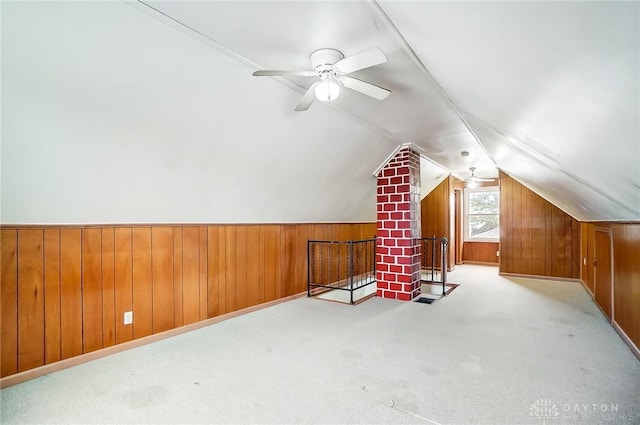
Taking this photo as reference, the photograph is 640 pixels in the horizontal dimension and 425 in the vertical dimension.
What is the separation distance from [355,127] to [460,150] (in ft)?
6.68

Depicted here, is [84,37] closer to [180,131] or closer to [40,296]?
[180,131]

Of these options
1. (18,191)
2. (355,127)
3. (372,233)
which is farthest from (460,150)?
(18,191)

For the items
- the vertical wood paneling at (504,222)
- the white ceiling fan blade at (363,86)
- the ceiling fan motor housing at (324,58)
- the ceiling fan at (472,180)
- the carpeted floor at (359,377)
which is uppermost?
the ceiling fan motor housing at (324,58)

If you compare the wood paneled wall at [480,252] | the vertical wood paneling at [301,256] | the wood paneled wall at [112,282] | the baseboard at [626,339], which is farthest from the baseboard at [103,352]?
the wood paneled wall at [480,252]

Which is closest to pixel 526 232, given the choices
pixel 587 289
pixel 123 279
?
pixel 587 289

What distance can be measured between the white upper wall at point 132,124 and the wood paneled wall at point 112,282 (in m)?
0.17

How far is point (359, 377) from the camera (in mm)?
2326

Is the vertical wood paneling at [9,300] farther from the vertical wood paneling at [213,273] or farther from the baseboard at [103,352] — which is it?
the vertical wood paneling at [213,273]

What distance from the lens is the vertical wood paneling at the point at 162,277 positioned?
3.09 m

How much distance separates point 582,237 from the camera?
5645 millimetres

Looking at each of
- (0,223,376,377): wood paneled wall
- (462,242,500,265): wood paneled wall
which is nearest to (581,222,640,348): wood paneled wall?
(0,223,376,377): wood paneled wall

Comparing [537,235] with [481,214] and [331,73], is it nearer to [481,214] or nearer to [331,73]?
[481,214]

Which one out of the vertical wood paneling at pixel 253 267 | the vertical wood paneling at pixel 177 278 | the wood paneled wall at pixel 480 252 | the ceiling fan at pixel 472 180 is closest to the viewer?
the vertical wood paneling at pixel 177 278

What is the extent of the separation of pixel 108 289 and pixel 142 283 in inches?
11.0
